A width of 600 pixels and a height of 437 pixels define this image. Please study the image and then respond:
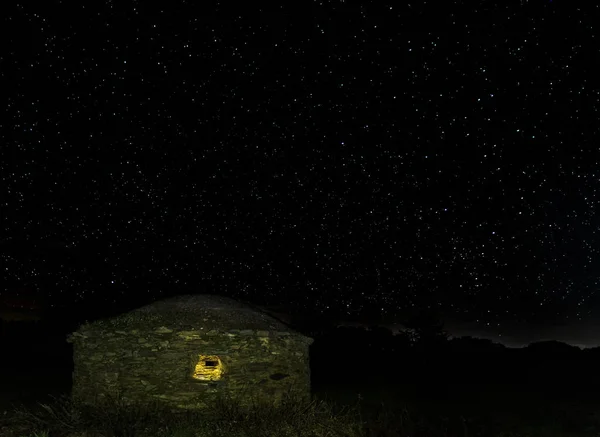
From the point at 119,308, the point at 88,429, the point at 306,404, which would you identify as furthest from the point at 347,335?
the point at 88,429

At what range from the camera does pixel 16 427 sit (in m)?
11.4

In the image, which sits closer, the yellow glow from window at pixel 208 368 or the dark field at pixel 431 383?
the yellow glow from window at pixel 208 368

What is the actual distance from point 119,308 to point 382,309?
19.6 metres

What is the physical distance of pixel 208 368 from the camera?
12.6 m

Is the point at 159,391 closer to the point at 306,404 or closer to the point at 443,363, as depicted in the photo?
the point at 306,404

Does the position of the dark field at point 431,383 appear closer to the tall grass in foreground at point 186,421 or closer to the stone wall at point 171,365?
the tall grass in foreground at point 186,421

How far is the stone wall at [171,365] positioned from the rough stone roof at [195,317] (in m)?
0.18

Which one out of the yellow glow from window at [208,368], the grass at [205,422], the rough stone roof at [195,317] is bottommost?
the grass at [205,422]

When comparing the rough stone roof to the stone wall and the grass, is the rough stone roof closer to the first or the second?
the stone wall

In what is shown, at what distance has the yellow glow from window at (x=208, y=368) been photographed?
491 inches

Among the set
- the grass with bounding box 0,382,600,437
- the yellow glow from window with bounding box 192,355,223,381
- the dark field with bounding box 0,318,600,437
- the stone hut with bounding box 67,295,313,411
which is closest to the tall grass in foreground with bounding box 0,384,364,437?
the grass with bounding box 0,382,600,437

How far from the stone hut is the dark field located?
191 centimetres

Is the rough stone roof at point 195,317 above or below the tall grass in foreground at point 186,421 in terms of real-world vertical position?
above

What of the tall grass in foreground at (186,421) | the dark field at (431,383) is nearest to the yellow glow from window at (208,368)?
the tall grass in foreground at (186,421)
